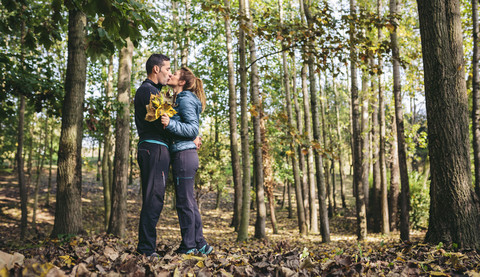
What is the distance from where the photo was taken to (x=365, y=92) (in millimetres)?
12859

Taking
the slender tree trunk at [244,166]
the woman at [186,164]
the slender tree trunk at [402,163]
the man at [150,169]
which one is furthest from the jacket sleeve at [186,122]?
the slender tree trunk at [402,163]

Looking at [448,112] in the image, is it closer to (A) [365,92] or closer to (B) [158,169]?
(B) [158,169]

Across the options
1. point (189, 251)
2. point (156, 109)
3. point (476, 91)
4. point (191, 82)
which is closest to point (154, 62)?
point (191, 82)

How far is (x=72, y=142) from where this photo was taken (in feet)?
18.1

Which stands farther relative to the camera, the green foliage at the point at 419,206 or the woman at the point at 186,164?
the green foliage at the point at 419,206

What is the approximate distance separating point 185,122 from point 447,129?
3485 millimetres

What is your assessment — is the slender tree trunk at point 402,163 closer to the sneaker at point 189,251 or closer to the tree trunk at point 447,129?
the tree trunk at point 447,129

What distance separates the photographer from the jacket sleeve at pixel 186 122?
3.20 meters

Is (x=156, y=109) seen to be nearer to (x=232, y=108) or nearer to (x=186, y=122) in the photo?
(x=186, y=122)

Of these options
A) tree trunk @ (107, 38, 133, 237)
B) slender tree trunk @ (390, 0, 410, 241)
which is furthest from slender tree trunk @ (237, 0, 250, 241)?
slender tree trunk @ (390, 0, 410, 241)

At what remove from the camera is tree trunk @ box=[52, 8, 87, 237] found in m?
5.44

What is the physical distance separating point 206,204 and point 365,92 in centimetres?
1902

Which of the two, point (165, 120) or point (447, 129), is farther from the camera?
point (447, 129)

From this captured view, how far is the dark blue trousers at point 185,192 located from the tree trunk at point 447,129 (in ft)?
10.7
